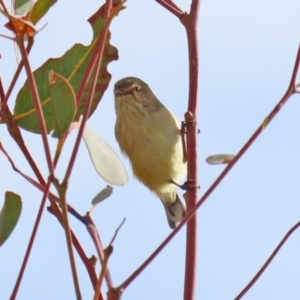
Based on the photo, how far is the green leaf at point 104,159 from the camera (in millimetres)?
1149

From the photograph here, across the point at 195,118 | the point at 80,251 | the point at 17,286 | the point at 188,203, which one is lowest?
the point at 17,286

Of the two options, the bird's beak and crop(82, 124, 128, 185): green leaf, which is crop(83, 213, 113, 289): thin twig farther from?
the bird's beak

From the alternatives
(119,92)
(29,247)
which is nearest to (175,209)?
(119,92)

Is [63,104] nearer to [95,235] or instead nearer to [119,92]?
[95,235]

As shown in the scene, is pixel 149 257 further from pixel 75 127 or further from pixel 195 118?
pixel 195 118

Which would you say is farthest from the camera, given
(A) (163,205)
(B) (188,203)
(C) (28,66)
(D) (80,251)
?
(A) (163,205)

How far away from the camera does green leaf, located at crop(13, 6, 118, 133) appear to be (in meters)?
1.21

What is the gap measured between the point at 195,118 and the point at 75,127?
445mm

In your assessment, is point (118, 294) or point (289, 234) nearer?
point (118, 294)

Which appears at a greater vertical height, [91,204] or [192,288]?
[91,204]

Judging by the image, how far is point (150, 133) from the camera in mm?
3947

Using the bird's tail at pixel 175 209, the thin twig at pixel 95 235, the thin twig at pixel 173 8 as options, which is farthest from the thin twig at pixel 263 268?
the bird's tail at pixel 175 209

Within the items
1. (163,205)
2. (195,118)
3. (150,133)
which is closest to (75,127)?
(195,118)

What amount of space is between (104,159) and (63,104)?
0.22 metres
